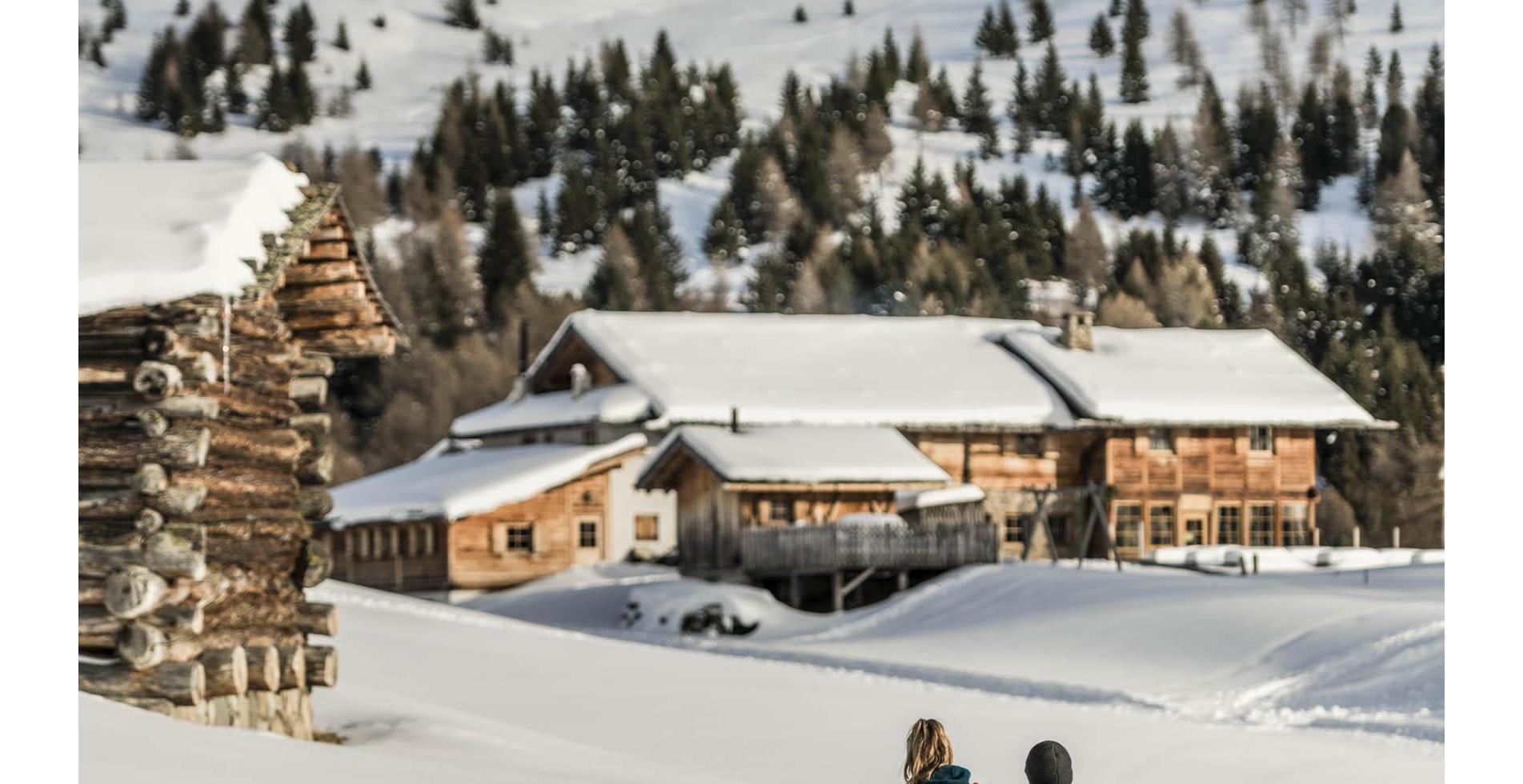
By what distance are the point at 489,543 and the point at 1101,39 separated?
25002 millimetres

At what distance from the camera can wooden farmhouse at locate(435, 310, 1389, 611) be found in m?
51.5

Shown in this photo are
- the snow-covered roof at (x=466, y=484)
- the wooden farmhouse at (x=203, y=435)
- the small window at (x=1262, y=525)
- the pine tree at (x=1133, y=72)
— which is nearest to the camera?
the wooden farmhouse at (x=203, y=435)

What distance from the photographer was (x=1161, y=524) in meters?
53.3

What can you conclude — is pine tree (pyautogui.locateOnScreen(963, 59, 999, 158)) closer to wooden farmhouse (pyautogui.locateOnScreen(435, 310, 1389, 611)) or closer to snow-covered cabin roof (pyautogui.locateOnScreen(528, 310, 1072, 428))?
snow-covered cabin roof (pyautogui.locateOnScreen(528, 310, 1072, 428))

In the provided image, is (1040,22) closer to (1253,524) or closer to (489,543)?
(1253,524)

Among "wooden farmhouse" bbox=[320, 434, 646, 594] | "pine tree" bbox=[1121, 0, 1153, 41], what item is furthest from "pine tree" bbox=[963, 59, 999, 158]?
"wooden farmhouse" bbox=[320, 434, 646, 594]

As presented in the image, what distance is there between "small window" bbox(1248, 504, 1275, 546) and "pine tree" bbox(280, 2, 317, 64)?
2960cm

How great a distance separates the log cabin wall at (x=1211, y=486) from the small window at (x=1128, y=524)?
0.8 inches

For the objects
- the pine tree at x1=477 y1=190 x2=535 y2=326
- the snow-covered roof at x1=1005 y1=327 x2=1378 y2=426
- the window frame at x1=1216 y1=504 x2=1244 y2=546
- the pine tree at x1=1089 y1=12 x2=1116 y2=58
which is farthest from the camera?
the pine tree at x1=477 y1=190 x2=535 y2=326

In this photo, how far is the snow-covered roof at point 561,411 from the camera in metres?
51.6

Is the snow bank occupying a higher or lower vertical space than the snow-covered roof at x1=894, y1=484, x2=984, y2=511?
lower

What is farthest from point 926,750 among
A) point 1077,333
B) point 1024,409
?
point 1077,333

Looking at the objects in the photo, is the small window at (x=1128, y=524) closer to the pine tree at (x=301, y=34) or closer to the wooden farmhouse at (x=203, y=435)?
the pine tree at (x=301, y=34)

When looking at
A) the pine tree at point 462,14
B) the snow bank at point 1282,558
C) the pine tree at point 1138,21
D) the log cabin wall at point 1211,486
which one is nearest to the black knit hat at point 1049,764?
the snow bank at point 1282,558
